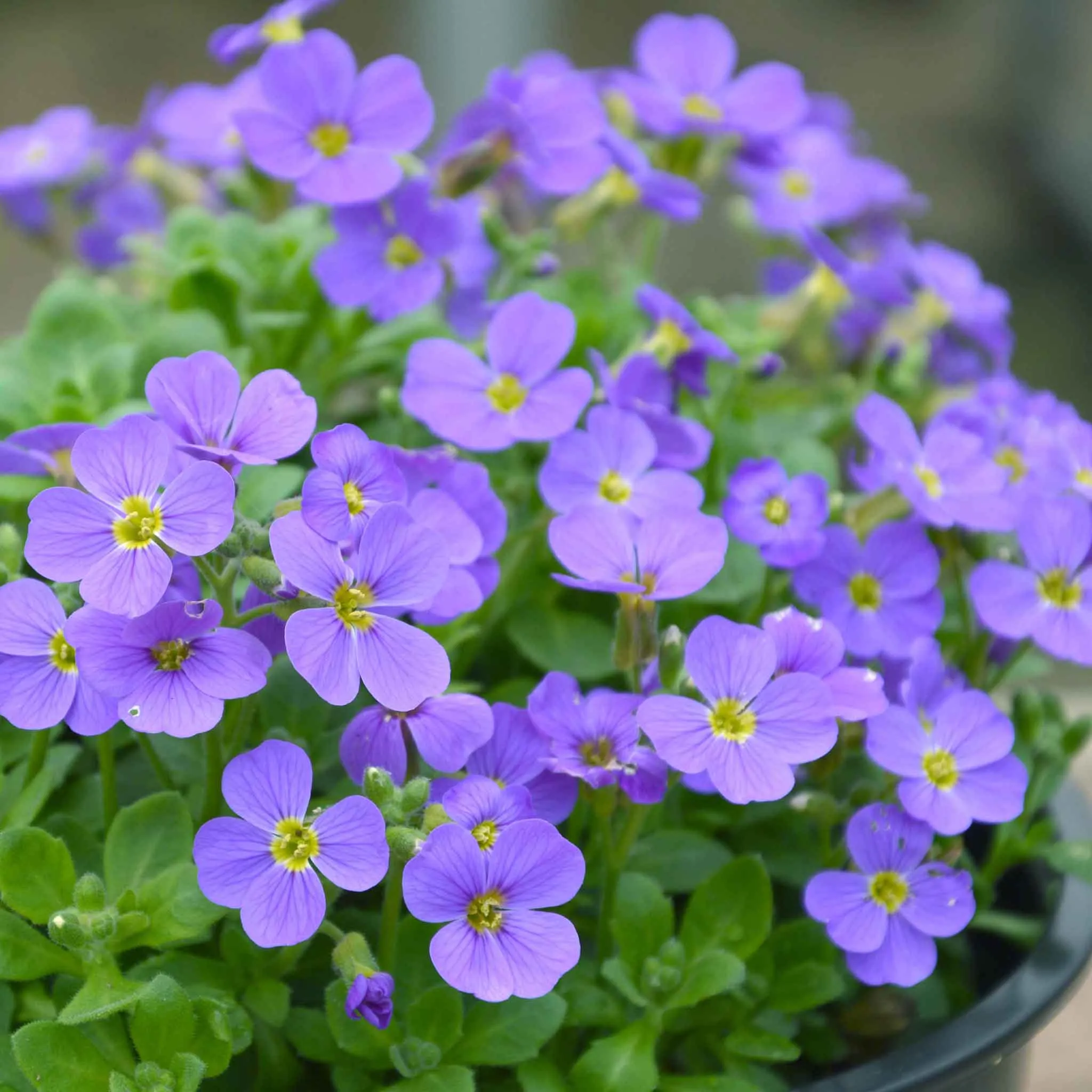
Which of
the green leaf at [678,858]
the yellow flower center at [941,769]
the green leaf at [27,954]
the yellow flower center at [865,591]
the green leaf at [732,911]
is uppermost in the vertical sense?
the yellow flower center at [865,591]

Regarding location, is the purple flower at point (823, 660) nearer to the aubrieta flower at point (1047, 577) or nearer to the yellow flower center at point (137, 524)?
the aubrieta flower at point (1047, 577)

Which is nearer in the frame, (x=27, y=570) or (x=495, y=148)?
(x=27, y=570)

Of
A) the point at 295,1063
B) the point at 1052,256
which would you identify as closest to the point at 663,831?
the point at 295,1063

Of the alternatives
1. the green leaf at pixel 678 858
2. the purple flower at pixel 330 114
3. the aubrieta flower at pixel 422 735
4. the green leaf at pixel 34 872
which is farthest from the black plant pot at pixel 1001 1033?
the purple flower at pixel 330 114

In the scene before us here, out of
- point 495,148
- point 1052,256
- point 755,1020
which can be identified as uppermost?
point 495,148

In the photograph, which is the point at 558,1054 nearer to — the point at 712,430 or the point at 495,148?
the point at 712,430

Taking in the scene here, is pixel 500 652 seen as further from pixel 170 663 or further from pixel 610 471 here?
pixel 170 663
